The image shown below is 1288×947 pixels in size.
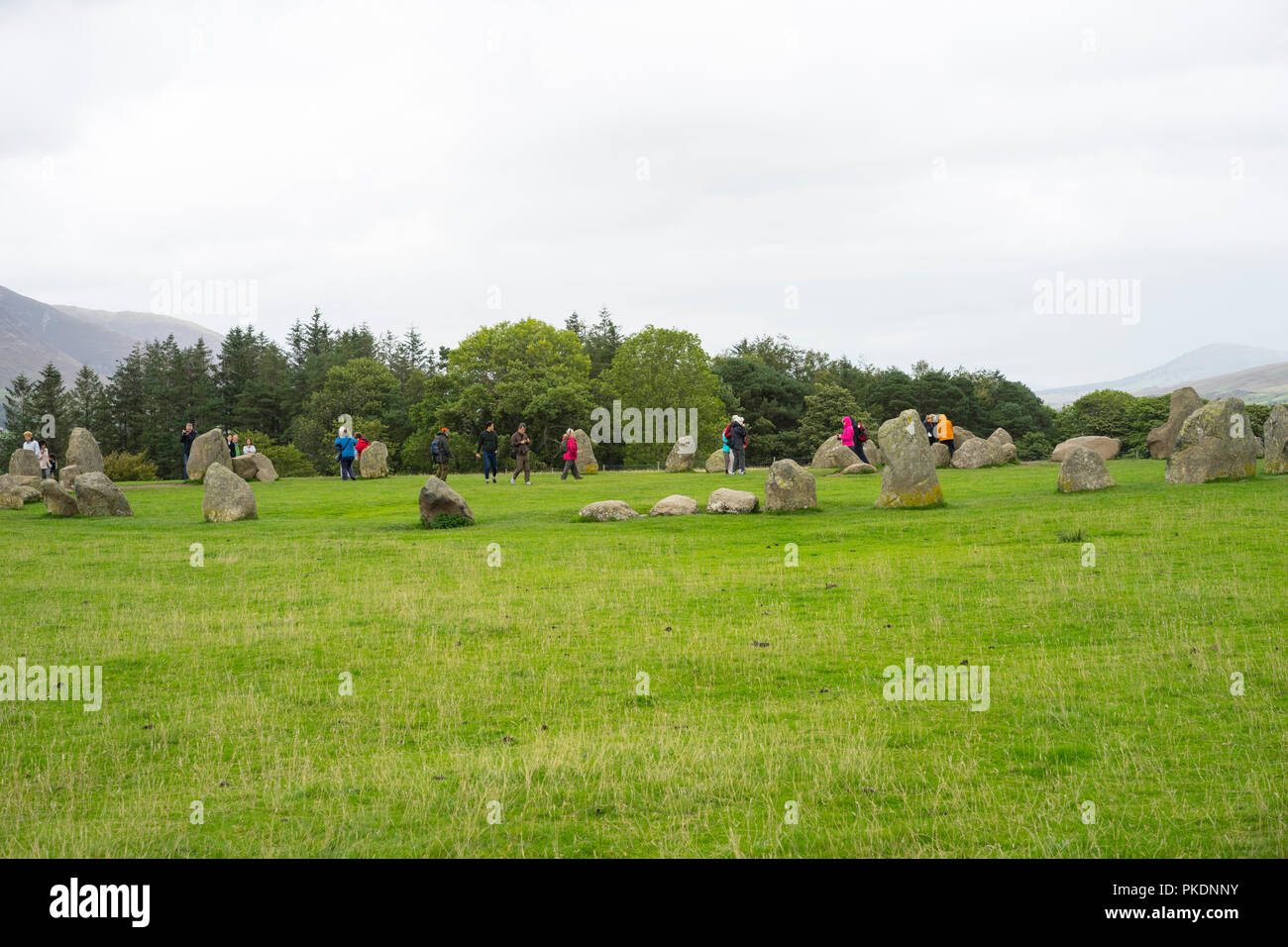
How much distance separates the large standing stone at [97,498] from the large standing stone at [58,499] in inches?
8.2

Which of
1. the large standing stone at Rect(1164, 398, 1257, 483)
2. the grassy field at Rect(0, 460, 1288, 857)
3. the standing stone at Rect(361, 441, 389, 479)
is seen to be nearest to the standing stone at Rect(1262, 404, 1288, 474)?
the large standing stone at Rect(1164, 398, 1257, 483)

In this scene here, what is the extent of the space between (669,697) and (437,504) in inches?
636

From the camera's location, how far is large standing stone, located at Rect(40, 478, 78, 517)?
28.9 metres

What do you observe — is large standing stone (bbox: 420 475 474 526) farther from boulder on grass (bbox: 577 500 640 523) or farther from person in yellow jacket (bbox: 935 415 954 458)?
person in yellow jacket (bbox: 935 415 954 458)

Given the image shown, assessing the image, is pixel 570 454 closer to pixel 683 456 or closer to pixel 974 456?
pixel 683 456

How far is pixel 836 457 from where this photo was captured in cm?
4328

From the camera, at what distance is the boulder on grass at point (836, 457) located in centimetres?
4256

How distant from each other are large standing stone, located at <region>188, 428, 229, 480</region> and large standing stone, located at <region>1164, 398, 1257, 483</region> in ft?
117

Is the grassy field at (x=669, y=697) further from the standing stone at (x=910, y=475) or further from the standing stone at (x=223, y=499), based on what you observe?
the standing stone at (x=223, y=499)

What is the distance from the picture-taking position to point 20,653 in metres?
12.9

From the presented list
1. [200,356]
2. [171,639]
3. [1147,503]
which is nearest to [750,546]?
[1147,503]

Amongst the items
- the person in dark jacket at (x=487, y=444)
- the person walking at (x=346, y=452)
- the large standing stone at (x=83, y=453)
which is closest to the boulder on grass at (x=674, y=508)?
the person in dark jacket at (x=487, y=444)

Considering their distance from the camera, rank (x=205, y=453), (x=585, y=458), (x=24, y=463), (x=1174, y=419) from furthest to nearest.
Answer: (x=585, y=458) < (x=205, y=453) < (x=24, y=463) < (x=1174, y=419)

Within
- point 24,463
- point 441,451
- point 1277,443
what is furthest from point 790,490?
point 24,463
